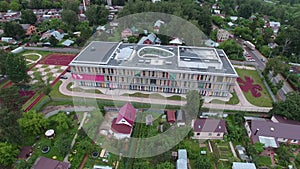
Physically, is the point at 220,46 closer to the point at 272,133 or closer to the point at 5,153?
the point at 272,133

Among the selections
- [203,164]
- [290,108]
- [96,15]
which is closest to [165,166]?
→ [203,164]

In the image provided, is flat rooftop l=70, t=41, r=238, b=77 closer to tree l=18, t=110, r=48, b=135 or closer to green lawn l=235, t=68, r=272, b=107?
green lawn l=235, t=68, r=272, b=107

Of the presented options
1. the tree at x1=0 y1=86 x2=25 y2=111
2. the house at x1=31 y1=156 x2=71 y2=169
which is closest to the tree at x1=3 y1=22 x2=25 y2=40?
the tree at x1=0 y1=86 x2=25 y2=111

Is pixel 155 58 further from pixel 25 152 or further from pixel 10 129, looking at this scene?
pixel 25 152

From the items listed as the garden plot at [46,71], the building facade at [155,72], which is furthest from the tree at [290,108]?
the garden plot at [46,71]

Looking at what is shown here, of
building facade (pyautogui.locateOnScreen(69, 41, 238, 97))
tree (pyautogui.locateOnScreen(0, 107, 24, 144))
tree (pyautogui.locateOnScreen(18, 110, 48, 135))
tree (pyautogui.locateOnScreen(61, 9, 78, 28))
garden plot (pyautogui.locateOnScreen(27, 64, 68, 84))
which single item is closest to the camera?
tree (pyautogui.locateOnScreen(0, 107, 24, 144))

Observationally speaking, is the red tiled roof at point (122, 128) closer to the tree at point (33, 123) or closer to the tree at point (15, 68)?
the tree at point (33, 123)
